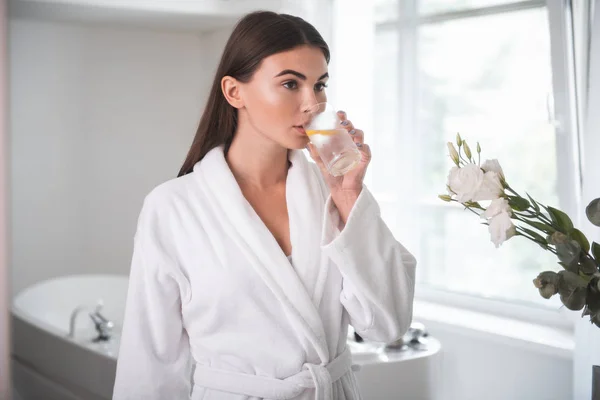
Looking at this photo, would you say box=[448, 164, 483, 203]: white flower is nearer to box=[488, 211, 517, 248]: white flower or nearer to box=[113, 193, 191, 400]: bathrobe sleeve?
box=[488, 211, 517, 248]: white flower

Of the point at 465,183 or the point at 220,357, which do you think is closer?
the point at 465,183

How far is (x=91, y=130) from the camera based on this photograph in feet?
9.68

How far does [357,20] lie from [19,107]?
1519 mm

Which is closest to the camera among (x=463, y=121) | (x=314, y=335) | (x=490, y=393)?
(x=314, y=335)

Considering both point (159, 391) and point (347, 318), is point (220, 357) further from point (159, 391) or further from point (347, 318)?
point (347, 318)

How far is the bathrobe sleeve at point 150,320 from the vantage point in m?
1.20

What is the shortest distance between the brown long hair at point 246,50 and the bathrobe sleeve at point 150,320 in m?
0.23

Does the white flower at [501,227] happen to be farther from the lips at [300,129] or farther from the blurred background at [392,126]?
the blurred background at [392,126]

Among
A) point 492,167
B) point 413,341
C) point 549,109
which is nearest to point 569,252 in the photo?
point 492,167

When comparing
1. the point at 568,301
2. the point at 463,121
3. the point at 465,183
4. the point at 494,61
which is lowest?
the point at 568,301

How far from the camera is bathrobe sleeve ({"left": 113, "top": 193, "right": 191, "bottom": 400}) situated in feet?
3.93

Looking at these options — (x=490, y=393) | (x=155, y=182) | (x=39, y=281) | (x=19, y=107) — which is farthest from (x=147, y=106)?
(x=490, y=393)

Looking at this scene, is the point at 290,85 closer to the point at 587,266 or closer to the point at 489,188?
the point at 489,188

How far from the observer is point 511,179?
2.46 meters
